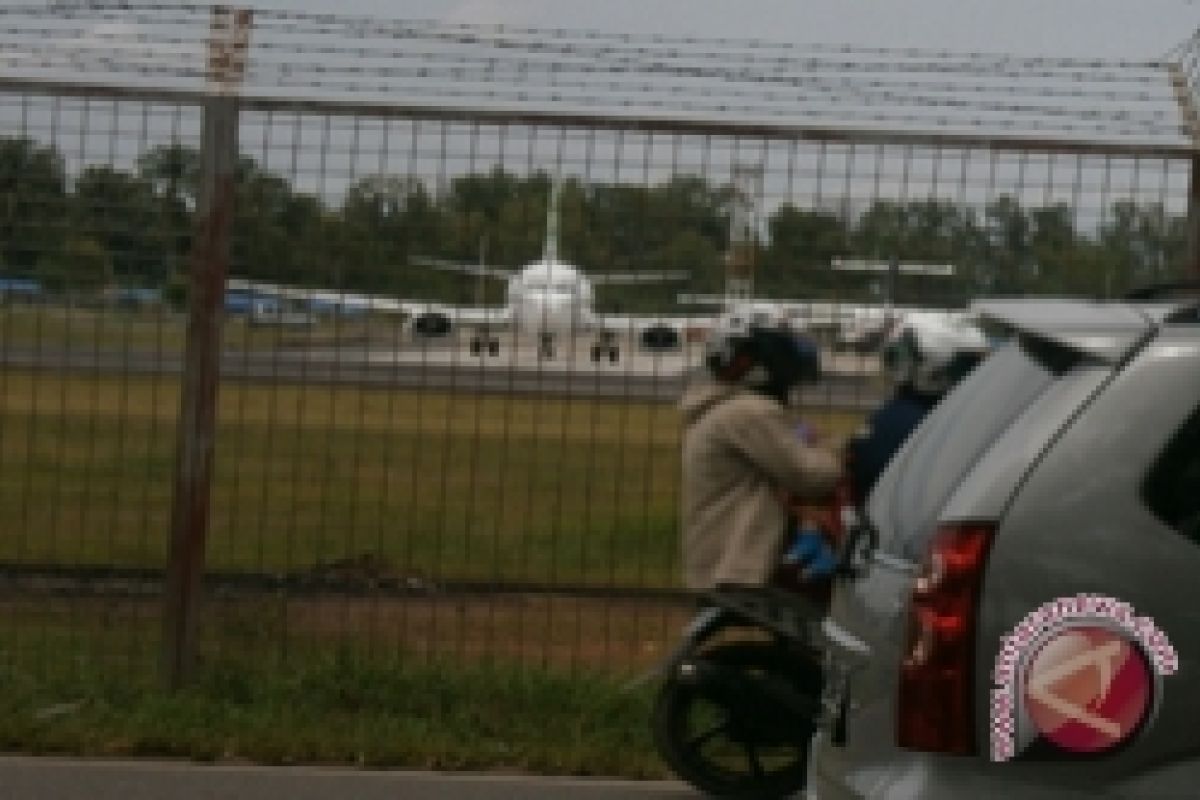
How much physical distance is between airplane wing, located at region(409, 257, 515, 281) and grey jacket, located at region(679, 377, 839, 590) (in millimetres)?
1288

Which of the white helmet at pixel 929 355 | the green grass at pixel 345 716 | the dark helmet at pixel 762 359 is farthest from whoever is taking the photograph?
the green grass at pixel 345 716

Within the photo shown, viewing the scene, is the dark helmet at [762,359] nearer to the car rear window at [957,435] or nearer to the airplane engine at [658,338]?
the airplane engine at [658,338]

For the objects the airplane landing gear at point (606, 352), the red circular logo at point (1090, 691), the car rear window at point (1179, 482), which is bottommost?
the red circular logo at point (1090, 691)

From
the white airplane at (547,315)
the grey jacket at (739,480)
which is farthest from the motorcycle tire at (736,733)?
the white airplane at (547,315)

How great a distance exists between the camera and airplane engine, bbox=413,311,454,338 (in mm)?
10344

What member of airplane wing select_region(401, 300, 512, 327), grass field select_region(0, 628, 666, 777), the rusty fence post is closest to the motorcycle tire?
grass field select_region(0, 628, 666, 777)

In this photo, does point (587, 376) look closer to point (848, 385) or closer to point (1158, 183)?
point (848, 385)

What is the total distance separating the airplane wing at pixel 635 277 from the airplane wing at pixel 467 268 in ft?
1.17

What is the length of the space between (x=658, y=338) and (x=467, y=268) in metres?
0.84

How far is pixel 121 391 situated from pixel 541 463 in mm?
1753

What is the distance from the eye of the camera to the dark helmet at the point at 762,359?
9367 mm

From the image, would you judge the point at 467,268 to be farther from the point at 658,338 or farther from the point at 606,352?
the point at 658,338

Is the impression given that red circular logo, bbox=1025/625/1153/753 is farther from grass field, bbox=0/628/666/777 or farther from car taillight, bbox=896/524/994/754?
grass field, bbox=0/628/666/777

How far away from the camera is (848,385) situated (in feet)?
34.4
